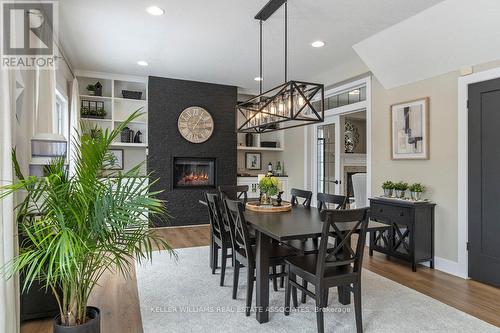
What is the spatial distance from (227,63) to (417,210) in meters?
3.60

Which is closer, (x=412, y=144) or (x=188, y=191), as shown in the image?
(x=412, y=144)

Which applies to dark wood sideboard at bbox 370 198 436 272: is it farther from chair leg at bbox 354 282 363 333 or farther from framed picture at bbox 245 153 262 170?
framed picture at bbox 245 153 262 170

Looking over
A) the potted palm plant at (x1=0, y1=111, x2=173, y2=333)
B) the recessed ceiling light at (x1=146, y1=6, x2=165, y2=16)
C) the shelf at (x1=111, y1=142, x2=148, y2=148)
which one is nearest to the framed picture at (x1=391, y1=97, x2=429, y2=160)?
the recessed ceiling light at (x1=146, y1=6, x2=165, y2=16)

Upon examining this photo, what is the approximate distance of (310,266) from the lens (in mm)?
2359

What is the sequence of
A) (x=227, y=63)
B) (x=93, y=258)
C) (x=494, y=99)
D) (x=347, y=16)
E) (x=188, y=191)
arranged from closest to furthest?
(x=93, y=258), (x=494, y=99), (x=347, y=16), (x=227, y=63), (x=188, y=191)

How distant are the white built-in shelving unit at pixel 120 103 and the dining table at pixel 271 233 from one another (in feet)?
13.2

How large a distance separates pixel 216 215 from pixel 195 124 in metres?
3.43

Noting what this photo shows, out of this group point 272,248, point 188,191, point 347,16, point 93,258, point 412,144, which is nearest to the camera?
point 93,258

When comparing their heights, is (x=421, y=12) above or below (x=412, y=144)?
above

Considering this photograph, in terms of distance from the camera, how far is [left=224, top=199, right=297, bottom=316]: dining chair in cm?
258

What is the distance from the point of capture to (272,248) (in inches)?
115

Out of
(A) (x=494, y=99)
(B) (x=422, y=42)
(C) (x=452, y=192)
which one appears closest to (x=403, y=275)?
(C) (x=452, y=192)

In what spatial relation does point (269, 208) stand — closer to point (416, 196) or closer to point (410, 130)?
point (416, 196)

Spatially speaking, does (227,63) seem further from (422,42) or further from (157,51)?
(422,42)
